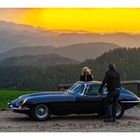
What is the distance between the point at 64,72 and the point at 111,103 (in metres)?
2.85

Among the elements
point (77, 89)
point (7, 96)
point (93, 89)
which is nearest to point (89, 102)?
point (93, 89)

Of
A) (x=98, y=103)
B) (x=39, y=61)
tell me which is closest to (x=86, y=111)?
(x=98, y=103)

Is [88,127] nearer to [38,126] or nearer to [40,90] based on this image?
[38,126]

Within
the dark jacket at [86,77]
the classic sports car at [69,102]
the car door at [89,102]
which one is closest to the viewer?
the classic sports car at [69,102]

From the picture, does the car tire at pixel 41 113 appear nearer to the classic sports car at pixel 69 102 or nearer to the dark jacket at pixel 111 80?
the classic sports car at pixel 69 102

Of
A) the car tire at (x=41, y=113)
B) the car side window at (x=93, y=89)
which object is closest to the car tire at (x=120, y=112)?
the car side window at (x=93, y=89)

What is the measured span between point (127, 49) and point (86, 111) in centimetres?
355

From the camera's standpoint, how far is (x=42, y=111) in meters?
19.1

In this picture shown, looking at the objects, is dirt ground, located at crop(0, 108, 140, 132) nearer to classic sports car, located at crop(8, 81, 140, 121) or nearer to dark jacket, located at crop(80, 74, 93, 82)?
classic sports car, located at crop(8, 81, 140, 121)

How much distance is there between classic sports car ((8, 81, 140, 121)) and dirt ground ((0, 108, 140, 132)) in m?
0.29

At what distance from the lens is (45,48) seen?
2255 cm

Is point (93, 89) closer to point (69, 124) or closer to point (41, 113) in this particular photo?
point (69, 124)

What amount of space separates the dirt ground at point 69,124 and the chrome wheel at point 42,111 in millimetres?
188

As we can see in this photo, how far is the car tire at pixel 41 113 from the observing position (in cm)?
1898
